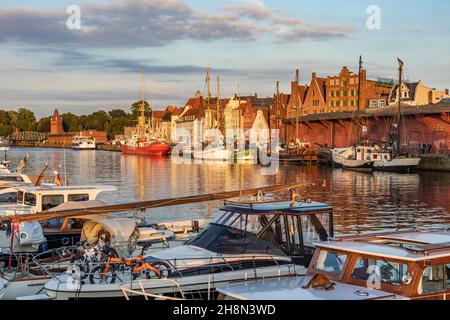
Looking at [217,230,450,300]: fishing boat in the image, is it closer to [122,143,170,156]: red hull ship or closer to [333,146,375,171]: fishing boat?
[333,146,375,171]: fishing boat

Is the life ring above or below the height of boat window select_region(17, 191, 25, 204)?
below

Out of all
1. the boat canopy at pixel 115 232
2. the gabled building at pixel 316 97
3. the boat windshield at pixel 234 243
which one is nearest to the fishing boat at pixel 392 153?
the gabled building at pixel 316 97

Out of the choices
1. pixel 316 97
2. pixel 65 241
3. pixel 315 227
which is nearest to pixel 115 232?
pixel 65 241

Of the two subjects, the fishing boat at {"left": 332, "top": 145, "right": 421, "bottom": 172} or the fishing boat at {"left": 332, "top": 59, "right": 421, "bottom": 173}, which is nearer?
the fishing boat at {"left": 332, "top": 145, "right": 421, "bottom": 172}

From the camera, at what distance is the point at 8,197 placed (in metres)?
28.8

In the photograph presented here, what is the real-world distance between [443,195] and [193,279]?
38.9 metres

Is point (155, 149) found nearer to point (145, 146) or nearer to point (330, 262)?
point (145, 146)

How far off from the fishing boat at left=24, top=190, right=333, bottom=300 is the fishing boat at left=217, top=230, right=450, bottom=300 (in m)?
2.80

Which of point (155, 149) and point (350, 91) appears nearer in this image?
point (350, 91)

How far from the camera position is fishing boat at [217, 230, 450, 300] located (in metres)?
10.2

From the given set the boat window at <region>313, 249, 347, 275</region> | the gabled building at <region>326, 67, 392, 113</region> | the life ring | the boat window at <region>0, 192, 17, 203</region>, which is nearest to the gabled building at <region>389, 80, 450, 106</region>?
the gabled building at <region>326, 67, 392, 113</region>

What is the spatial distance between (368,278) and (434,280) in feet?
3.44

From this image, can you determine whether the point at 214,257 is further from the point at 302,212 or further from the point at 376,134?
the point at 376,134

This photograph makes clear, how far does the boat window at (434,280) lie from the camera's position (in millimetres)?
10422
